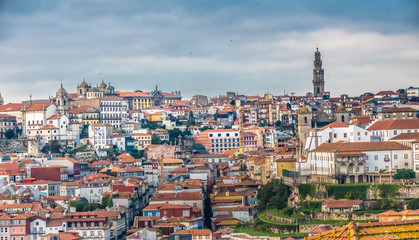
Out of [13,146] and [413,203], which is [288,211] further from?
[13,146]

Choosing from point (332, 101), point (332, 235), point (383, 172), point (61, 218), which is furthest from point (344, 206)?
point (332, 101)

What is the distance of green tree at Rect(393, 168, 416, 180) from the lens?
3788 cm

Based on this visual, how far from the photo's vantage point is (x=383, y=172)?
3903 centimetres

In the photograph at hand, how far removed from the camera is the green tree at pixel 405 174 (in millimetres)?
37875

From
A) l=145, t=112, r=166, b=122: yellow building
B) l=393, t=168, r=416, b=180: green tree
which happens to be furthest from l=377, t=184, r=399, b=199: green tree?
l=145, t=112, r=166, b=122: yellow building

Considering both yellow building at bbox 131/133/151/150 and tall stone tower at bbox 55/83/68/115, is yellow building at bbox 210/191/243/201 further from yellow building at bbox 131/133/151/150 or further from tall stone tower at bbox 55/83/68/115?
tall stone tower at bbox 55/83/68/115

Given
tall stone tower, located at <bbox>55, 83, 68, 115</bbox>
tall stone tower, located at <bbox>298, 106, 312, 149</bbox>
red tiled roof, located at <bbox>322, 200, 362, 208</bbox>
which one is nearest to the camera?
red tiled roof, located at <bbox>322, 200, 362, 208</bbox>

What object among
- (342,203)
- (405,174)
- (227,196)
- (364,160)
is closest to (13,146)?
(227,196)

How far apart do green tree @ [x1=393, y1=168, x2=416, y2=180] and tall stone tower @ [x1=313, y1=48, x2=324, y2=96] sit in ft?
165

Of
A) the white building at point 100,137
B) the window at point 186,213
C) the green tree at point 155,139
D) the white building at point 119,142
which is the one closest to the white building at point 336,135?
the window at point 186,213

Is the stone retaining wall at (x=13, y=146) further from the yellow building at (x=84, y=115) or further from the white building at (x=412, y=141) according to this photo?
the white building at (x=412, y=141)

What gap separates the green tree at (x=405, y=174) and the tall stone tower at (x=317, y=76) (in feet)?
165

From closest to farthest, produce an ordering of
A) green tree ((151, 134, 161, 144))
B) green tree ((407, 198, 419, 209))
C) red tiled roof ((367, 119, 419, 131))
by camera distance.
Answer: green tree ((407, 198, 419, 209)), red tiled roof ((367, 119, 419, 131)), green tree ((151, 134, 161, 144))

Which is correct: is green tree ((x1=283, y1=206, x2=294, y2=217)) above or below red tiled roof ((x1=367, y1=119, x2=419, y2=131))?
below
